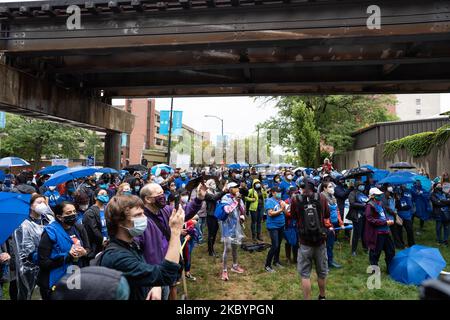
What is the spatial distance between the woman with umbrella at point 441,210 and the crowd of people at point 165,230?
0.03 meters

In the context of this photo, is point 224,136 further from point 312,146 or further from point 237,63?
point 237,63

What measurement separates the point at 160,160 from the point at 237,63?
57.5 m

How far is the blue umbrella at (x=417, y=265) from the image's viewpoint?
515 centimetres

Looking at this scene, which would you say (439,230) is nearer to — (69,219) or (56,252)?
(69,219)

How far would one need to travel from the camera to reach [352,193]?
333 inches

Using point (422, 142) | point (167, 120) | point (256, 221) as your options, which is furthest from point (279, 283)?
point (167, 120)

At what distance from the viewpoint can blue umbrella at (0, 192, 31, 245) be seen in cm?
325

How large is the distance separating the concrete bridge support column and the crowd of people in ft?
13.3

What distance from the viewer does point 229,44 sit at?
309 inches

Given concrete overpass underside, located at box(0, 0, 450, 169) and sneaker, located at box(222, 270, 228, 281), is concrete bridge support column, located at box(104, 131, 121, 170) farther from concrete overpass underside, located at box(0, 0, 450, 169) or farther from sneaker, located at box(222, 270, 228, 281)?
sneaker, located at box(222, 270, 228, 281)

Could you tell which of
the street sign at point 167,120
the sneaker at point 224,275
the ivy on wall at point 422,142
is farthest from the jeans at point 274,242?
the street sign at point 167,120

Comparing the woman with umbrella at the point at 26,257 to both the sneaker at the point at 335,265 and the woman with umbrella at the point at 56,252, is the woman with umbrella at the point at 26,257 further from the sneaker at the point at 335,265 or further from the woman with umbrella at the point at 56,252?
the sneaker at the point at 335,265

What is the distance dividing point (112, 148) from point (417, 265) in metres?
12.9
